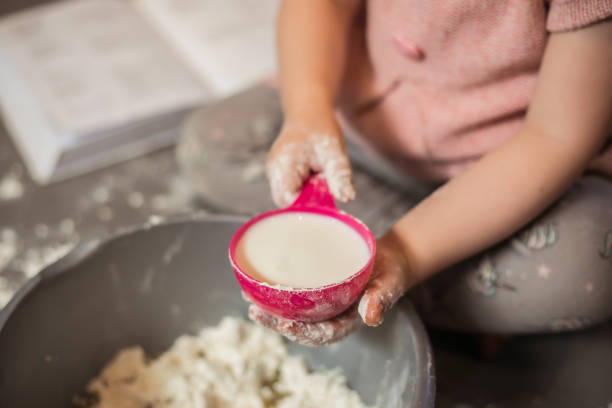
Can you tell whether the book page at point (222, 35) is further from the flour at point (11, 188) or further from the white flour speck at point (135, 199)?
the flour at point (11, 188)

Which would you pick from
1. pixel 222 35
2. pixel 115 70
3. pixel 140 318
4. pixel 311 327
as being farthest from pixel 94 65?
pixel 311 327

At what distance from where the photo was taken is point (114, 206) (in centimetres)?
100

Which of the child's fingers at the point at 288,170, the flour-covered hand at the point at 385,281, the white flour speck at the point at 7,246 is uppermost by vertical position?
the child's fingers at the point at 288,170

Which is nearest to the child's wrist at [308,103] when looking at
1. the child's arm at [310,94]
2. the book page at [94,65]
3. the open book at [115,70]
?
the child's arm at [310,94]

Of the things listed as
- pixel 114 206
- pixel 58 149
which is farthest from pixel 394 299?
pixel 58 149

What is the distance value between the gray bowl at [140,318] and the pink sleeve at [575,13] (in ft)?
0.99

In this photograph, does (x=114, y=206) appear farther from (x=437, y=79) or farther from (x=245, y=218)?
(x=437, y=79)

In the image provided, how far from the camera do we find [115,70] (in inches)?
47.6

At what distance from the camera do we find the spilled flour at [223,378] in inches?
24.5

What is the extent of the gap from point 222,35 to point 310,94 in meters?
0.66

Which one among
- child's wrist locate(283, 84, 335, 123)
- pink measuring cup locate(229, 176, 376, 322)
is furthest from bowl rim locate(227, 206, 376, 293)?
child's wrist locate(283, 84, 335, 123)

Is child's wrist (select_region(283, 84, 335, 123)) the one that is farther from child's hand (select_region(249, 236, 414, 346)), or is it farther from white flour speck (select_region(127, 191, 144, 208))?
white flour speck (select_region(127, 191, 144, 208))

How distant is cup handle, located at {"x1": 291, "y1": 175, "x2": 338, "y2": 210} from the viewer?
56 centimetres

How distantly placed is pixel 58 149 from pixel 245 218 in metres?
0.55
